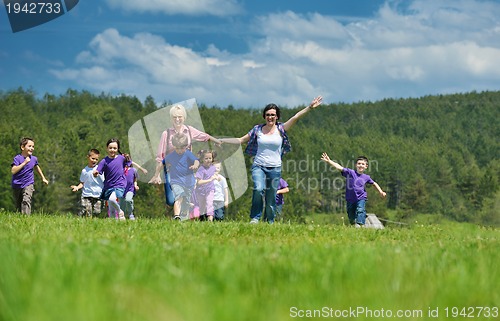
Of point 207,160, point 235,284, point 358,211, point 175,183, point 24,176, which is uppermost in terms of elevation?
point 207,160

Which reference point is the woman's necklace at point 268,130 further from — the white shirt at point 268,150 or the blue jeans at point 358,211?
the blue jeans at point 358,211

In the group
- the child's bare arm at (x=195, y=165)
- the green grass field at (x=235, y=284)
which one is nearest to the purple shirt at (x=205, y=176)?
the child's bare arm at (x=195, y=165)

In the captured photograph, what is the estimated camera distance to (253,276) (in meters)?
4.11

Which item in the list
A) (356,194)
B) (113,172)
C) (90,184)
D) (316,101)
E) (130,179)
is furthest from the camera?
(90,184)

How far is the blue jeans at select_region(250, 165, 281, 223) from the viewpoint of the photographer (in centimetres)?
1433

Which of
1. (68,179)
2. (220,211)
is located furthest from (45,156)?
(220,211)

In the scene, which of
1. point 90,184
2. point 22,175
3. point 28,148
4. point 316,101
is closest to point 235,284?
point 316,101

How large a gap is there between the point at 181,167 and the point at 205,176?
3.60 metres

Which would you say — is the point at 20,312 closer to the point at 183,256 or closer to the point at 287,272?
the point at 287,272

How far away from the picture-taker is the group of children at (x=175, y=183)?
15422 mm

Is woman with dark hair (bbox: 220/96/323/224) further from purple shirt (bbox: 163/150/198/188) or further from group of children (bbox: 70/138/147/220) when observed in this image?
group of children (bbox: 70/138/147/220)

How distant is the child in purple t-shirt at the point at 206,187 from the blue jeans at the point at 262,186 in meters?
4.25

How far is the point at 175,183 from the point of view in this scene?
50.5 ft

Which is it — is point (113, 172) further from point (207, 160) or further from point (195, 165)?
point (195, 165)
